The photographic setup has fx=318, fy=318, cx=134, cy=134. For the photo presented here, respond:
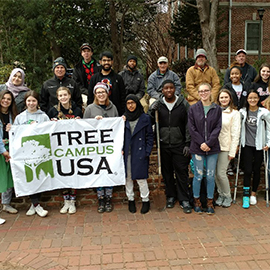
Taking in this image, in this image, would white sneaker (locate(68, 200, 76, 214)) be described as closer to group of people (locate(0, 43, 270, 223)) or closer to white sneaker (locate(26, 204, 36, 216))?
group of people (locate(0, 43, 270, 223))

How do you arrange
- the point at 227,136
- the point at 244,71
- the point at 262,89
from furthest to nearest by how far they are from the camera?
the point at 244,71
the point at 262,89
the point at 227,136

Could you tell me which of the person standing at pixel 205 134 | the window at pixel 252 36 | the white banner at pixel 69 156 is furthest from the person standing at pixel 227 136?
the window at pixel 252 36

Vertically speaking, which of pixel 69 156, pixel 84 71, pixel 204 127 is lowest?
pixel 69 156

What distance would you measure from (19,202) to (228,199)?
362 centimetres

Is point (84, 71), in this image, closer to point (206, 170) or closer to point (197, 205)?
point (206, 170)

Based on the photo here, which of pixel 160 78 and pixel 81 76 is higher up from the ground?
pixel 81 76

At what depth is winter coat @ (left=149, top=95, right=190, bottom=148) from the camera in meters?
5.16

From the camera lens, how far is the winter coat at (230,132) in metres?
5.21

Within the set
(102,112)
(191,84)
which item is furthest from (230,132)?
(102,112)

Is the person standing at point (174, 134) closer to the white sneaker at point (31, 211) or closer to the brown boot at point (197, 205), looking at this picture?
the brown boot at point (197, 205)

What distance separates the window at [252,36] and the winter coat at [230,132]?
19434 millimetres

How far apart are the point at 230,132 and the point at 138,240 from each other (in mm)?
2318

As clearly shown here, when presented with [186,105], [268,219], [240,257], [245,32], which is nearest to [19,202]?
[186,105]

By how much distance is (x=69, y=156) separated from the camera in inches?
208
